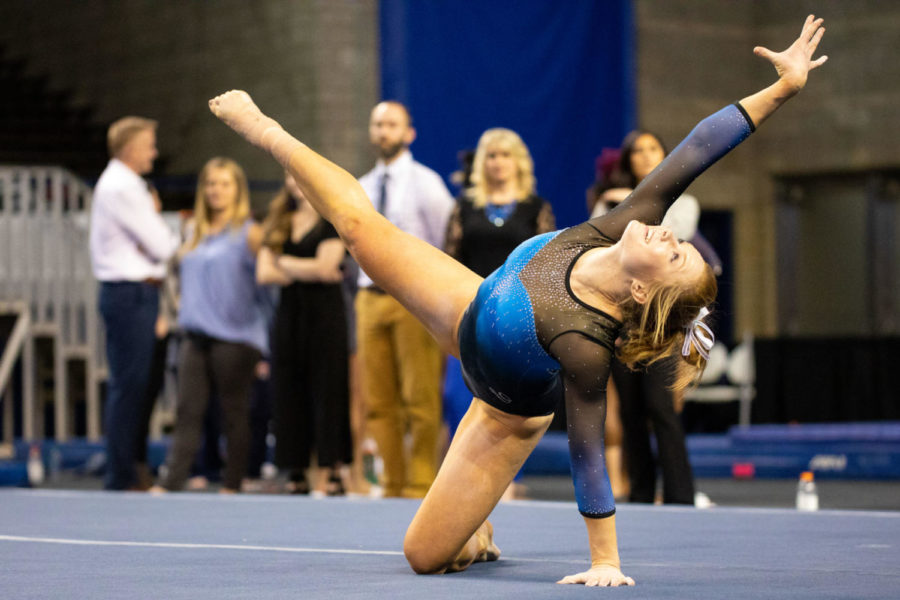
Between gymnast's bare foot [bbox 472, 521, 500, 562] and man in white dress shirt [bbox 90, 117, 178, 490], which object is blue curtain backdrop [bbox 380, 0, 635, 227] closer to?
man in white dress shirt [bbox 90, 117, 178, 490]

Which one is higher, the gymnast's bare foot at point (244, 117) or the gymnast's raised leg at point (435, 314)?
the gymnast's bare foot at point (244, 117)

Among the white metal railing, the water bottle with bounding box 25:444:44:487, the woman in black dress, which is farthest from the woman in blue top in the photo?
the white metal railing

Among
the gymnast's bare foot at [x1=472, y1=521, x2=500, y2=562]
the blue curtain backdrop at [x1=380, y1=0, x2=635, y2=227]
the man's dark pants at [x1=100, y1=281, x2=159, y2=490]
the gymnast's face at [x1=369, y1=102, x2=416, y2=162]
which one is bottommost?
the gymnast's bare foot at [x1=472, y1=521, x2=500, y2=562]

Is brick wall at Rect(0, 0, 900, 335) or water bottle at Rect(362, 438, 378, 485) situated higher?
brick wall at Rect(0, 0, 900, 335)

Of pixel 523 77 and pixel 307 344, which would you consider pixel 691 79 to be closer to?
pixel 523 77

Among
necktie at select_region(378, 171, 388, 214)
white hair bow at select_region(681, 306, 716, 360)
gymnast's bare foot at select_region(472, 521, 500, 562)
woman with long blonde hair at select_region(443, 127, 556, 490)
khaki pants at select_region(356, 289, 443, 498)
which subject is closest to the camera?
white hair bow at select_region(681, 306, 716, 360)

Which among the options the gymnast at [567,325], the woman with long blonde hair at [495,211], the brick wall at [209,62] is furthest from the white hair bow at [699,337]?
the brick wall at [209,62]

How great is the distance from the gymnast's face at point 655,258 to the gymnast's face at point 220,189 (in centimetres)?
322

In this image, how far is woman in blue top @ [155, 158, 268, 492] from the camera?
5.82m

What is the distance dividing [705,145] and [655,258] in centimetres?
42

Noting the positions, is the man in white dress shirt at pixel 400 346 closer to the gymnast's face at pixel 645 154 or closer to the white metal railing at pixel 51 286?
the gymnast's face at pixel 645 154

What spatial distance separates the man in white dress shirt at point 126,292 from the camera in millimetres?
5688

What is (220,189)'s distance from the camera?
594 cm

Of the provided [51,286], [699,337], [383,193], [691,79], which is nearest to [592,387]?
[699,337]
